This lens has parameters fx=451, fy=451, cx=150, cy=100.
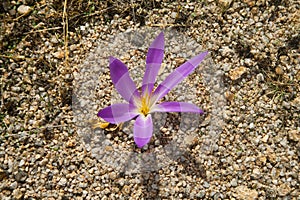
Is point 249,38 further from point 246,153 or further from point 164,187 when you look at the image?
point 164,187

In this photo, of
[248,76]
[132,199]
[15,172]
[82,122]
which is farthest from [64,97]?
[248,76]

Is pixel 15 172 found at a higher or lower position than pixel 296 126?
lower

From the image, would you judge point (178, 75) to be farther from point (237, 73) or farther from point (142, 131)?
point (237, 73)

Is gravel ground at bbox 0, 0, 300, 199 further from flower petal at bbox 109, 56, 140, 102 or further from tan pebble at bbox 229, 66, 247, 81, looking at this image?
flower petal at bbox 109, 56, 140, 102

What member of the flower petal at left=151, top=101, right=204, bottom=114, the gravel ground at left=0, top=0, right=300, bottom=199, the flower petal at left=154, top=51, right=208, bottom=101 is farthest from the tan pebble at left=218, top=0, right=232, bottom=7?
the flower petal at left=151, top=101, right=204, bottom=114

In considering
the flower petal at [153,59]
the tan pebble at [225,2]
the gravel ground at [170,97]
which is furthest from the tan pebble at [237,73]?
the flower petal at [153,59]

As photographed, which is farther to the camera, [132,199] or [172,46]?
[172,46]
